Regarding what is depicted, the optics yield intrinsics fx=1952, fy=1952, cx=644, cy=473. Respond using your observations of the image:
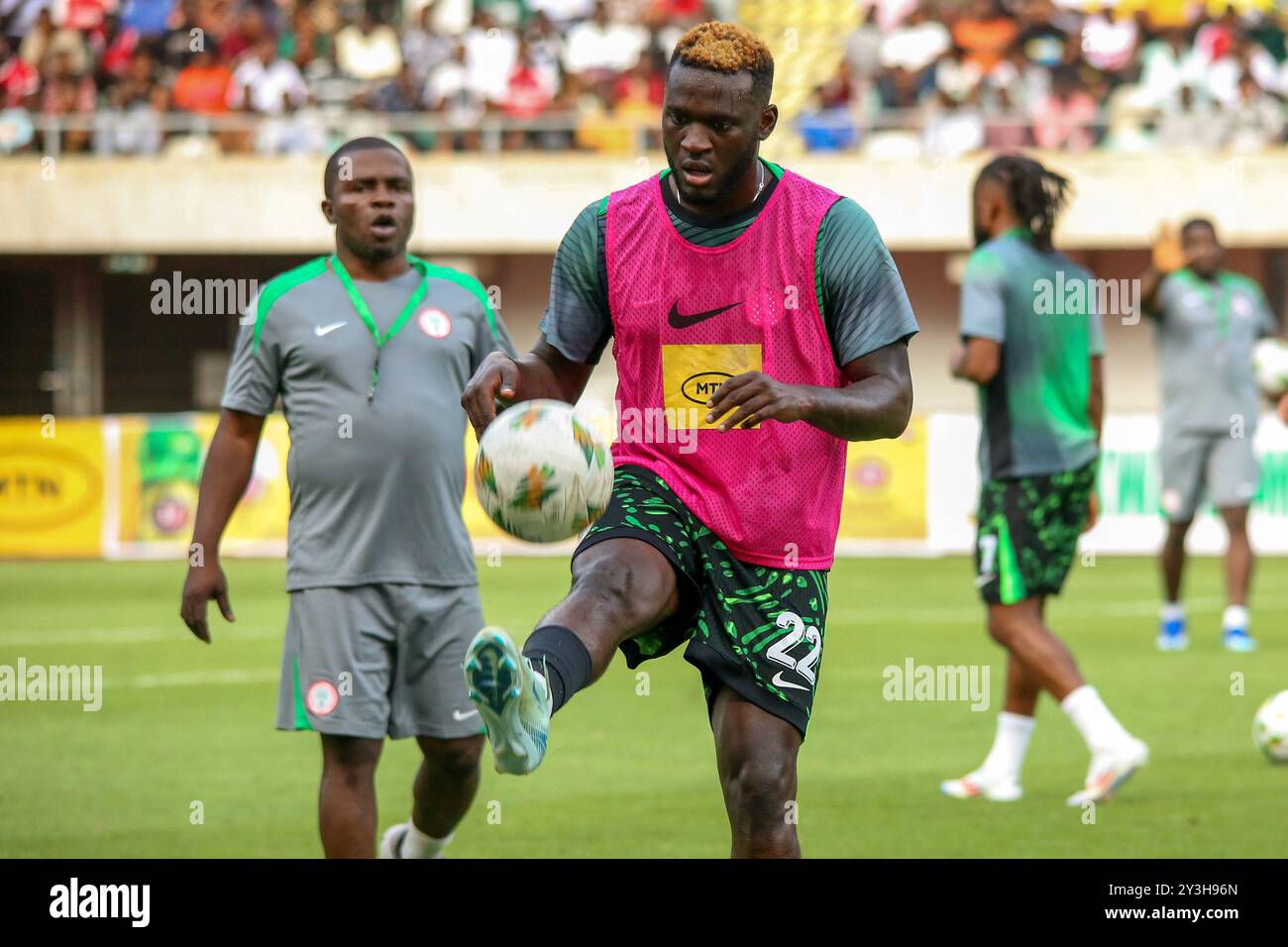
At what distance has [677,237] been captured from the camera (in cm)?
522

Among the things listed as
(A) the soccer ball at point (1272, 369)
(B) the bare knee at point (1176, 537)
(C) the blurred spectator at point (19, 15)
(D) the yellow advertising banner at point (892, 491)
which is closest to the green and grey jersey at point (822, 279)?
(A) the soccer ball at point (1272, 369)

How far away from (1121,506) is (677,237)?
16002 mm

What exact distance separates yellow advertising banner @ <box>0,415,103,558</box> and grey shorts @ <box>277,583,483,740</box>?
1477cm

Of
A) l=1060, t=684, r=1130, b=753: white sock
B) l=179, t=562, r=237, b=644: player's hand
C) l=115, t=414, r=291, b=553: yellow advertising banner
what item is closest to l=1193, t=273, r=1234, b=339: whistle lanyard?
l=1060, t=684, r=1130, b=753: white sock

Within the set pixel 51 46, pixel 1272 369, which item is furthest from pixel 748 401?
pixel 51 46

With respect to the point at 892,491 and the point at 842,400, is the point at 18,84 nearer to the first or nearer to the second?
the point at 892,491

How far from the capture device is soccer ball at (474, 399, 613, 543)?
482 centimetres

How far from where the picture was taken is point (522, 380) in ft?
17.3

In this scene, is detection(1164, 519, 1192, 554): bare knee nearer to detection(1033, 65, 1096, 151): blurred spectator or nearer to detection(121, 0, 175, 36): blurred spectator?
detection(1033, 65, 1096, 151): blurred spectator

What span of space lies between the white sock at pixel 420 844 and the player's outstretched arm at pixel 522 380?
1.99 meters

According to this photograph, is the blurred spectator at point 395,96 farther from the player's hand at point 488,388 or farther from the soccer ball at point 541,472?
the soccer ball at point 541,472

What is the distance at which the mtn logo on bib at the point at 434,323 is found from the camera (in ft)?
21.0
